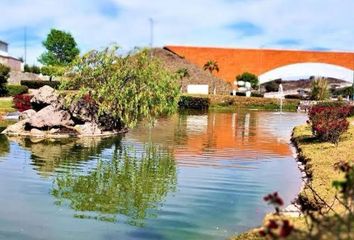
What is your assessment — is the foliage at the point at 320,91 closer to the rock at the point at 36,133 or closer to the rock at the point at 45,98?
the rock at the point at 45,98

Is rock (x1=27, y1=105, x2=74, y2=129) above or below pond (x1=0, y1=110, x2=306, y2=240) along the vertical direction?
above

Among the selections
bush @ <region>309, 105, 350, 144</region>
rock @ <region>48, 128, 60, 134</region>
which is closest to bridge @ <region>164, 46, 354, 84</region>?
rock @ <region>48, 128, 60, 134</region>

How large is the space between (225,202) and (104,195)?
2596 millimetres

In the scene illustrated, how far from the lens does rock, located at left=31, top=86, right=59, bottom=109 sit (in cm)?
2371

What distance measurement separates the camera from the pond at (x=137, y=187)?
29.5ft

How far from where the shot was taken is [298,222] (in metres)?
7.59

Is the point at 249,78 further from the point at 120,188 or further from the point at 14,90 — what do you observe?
the point at 120,188

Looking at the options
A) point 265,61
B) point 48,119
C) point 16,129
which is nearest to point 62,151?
point 48,119

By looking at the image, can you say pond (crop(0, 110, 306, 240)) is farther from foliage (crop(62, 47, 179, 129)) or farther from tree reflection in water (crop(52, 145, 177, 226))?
foliage (crop(62, 47, 179, 129))

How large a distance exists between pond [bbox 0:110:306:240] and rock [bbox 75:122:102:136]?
1678mm

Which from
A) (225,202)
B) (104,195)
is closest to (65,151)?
(104,195)

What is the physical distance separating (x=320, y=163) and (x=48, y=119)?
1273 cm

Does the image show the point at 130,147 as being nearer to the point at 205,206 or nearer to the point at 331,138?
the point at 331,138

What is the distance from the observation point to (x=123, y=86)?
23453 mm
